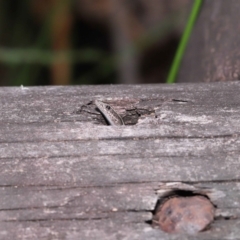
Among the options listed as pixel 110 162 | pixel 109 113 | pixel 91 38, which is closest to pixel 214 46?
pixel 109 113

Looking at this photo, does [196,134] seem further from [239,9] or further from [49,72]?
[49,72]

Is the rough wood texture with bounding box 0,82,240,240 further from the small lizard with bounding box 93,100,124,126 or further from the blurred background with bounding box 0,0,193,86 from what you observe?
the blurred background with bounding box 0,0,193,86

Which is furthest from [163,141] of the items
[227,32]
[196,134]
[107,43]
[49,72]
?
[107,43]

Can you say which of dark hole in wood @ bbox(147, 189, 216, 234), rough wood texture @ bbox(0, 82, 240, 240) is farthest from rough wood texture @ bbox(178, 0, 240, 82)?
dark hole in wood @ bbox(147, 189, 216, 234)

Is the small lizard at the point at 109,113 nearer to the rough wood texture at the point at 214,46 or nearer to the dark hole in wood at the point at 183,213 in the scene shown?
the dark hole in wood at the point at 183,213

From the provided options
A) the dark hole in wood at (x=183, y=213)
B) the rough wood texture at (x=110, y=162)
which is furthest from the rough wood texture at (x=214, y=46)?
the dark hole in wood at (x=183, y=213)

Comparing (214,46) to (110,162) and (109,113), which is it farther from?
(110,162)
